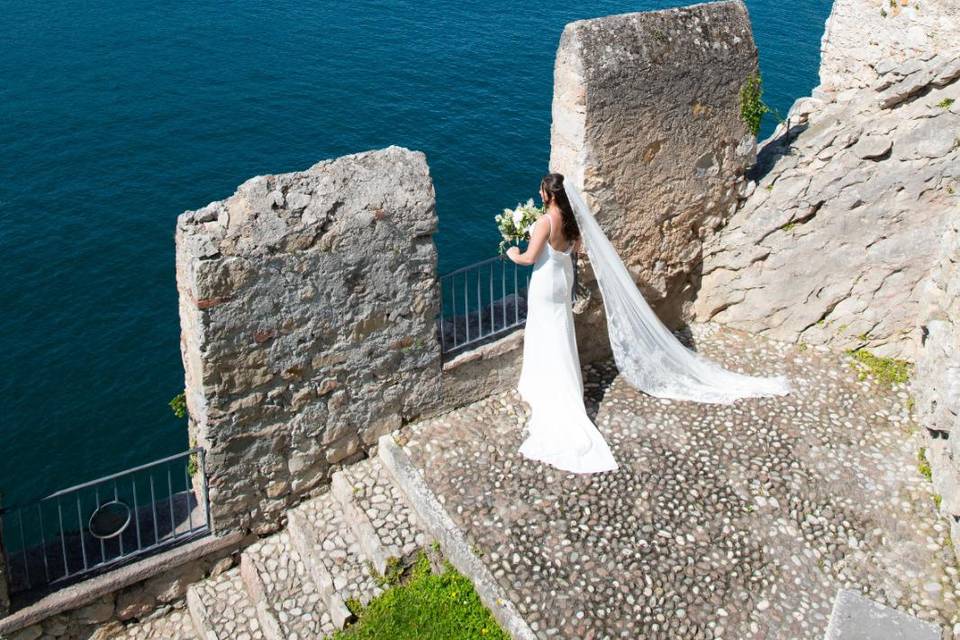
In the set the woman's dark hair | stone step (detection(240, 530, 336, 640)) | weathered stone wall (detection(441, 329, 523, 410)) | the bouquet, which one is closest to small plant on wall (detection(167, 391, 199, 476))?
stone step (detection(240, 530, 336, 640))

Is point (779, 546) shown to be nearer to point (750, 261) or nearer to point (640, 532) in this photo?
point (640, 532)

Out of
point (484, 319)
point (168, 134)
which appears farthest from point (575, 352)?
point (168, 134)

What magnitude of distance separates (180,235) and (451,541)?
3.46 metres

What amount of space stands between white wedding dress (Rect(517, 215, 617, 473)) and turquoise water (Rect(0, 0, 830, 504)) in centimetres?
638

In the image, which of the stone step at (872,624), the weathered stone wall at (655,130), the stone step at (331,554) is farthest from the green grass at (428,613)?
the weathered stone wall at (655,130)

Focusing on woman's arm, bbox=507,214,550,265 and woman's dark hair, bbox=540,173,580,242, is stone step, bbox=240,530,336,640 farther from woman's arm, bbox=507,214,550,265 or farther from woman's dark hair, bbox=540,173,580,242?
woman's dark hair, bbox=540,173,580,242

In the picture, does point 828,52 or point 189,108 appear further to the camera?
point 189,108

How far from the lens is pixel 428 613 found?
7.89m

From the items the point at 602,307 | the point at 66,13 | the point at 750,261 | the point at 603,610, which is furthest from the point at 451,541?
the point at 66,13

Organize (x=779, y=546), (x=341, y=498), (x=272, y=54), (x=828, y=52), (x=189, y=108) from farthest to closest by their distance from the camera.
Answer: (x=272, y=54) < (x=189, y=108) < (x=828, y=52) < (x=341, y=498) < (x=779, y=546)

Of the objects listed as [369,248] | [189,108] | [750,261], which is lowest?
[189,108]

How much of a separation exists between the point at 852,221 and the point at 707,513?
383cm

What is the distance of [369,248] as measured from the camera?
8.38m

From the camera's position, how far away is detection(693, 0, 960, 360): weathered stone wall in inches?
385
